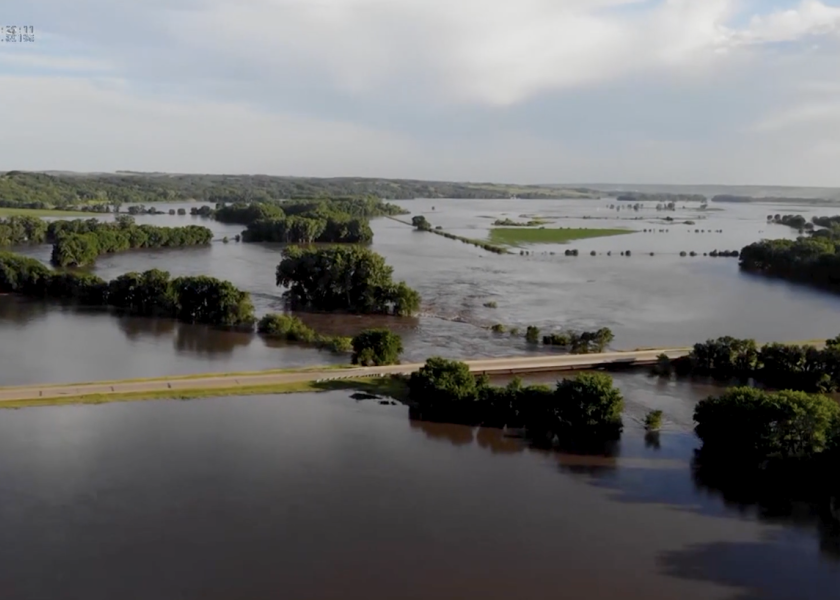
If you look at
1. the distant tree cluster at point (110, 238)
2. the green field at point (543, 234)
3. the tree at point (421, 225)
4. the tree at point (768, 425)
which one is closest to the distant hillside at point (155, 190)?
the distant tree cluster at point (110, 238)

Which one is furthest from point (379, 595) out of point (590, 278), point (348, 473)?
point (590, 278)

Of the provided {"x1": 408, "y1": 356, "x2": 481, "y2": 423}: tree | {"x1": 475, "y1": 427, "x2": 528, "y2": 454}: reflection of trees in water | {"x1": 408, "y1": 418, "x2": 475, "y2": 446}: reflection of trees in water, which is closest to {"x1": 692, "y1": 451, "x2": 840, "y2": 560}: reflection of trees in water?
{"x1": 475, "y1": 427, "x2": 528, "y2": 454}: reflection of trees in water

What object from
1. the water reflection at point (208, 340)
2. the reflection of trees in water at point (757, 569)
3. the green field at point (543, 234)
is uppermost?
the green field at point (543, 234)

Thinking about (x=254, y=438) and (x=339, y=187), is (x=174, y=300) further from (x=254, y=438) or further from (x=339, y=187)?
(x=339, y=187)

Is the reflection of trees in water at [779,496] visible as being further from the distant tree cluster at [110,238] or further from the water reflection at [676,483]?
the distant tree cluster at [110,238]

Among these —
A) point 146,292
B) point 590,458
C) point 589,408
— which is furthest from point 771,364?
point 146,292

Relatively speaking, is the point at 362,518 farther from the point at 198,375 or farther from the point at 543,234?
the point at 543,234
